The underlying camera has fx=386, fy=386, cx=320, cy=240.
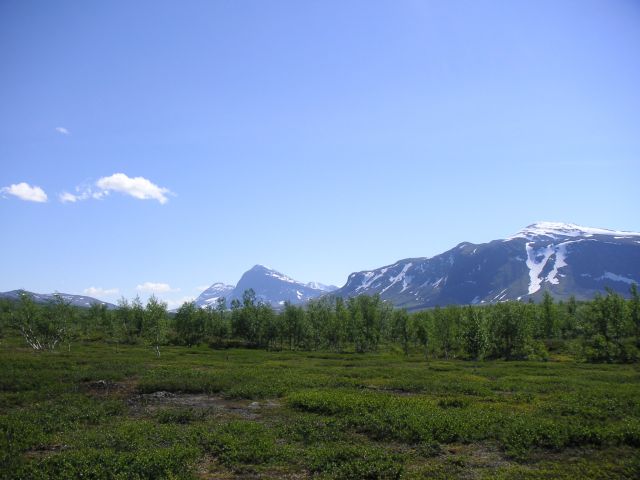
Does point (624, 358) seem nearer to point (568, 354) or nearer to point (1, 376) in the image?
point (568, 354)

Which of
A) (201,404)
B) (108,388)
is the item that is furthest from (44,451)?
(108,388)

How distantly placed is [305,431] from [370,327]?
88.9 meters

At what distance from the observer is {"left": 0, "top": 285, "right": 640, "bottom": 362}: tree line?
8288 centimetres

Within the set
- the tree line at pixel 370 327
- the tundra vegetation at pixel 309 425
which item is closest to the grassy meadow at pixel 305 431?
the tundra vegetation at pixel 309 425

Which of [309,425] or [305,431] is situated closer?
[305,431]

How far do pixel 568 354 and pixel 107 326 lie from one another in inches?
5317

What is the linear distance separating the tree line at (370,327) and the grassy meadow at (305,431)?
163 feet

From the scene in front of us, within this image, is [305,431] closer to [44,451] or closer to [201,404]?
[201,404]

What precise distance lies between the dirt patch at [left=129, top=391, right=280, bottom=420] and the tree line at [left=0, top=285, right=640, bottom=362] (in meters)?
50.2

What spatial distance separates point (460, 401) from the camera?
31172mm

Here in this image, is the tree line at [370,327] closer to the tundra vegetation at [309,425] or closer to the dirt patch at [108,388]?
the tundra vegetation at [309,425]

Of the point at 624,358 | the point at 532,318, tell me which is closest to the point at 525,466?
the point at 624,358

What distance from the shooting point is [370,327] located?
10956 centimetres

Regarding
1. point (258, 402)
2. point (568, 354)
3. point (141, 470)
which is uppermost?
point (141, 470)
